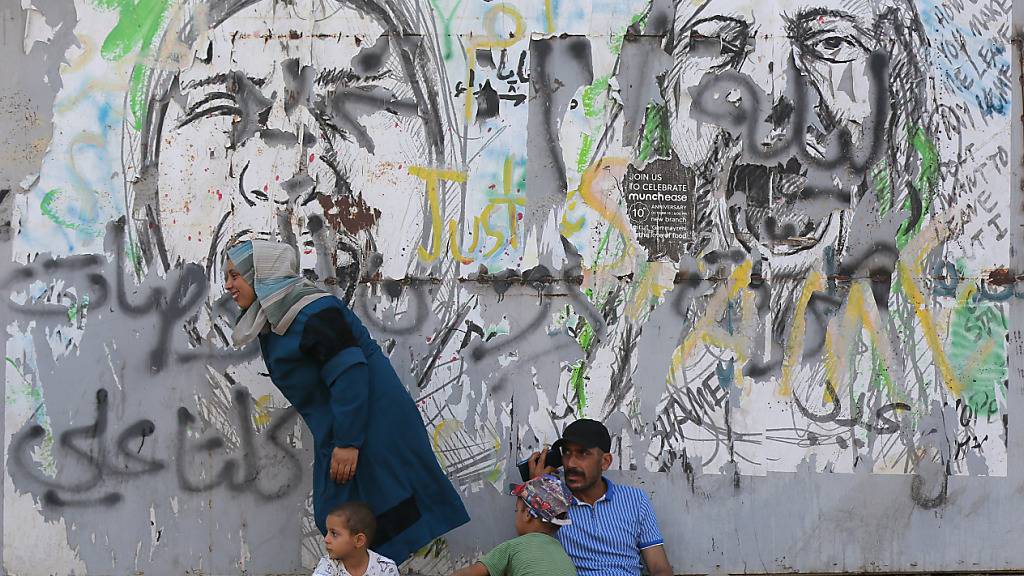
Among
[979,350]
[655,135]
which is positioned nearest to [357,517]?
[655,135]

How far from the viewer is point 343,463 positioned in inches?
159

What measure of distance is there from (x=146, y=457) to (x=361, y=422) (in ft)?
4.24

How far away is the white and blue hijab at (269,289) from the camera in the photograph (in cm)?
411

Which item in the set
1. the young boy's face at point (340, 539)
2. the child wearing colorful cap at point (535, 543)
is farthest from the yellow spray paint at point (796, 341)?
the young boy's face at point (340, 539)

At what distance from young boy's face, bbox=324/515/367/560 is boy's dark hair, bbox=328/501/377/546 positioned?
13 mm

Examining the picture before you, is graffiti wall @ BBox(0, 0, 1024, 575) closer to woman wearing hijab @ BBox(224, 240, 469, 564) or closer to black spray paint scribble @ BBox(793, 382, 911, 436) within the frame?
black spray paint scribble @ BBox(793, 382, 911, 436)

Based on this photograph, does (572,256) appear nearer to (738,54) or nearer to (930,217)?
(738,54)

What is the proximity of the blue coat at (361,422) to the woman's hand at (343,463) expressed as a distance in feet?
0.10

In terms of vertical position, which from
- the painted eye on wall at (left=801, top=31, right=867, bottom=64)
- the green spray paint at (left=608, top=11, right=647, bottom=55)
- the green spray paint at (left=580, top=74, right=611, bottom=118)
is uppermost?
the green spray paint at (left=608, top=11, right=647, bottom=55)

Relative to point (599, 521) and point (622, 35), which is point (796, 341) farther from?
point (622, 35)

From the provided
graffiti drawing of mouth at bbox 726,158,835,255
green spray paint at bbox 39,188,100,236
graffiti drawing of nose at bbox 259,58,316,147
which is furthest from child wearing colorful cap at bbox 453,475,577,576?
green spray paint at bbox 39,188,100,236

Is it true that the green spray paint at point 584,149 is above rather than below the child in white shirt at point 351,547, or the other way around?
above

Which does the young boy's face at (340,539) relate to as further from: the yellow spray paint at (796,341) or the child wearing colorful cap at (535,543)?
the yellow spray paint at (796,341)

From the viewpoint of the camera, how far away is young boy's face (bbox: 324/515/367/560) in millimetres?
3863
